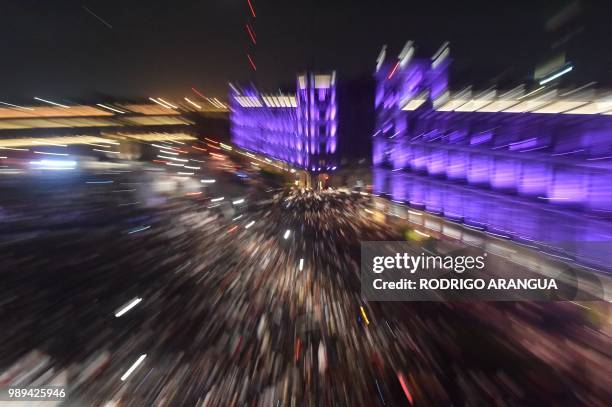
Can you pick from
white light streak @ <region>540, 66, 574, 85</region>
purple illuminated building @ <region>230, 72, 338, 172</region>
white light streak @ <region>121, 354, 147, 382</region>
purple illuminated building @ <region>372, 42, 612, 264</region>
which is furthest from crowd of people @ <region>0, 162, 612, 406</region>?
purple illuminated building @ <region>230, 72, 338, 172</region>

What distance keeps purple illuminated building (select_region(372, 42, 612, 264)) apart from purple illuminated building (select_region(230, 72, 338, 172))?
2494 cm

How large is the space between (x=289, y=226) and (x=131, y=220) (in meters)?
Result: 9.34

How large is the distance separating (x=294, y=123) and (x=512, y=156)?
57.3 metres

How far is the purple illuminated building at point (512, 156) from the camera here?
7.98 meters

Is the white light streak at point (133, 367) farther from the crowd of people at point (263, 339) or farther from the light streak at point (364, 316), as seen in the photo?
the light streak at point (364, 316)

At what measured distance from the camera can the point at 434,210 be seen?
16.7m

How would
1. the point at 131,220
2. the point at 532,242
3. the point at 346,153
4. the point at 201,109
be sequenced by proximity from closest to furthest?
the point at 532,242
the point at 131,220
the point at 201,109
the point at 346,153

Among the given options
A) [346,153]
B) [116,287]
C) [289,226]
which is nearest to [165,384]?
[116,287]

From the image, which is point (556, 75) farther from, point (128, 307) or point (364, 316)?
point (128, 307)

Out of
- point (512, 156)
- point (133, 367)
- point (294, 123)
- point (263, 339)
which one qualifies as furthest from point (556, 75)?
point (294, 123)

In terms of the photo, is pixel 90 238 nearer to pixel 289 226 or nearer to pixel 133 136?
pixel 289 226

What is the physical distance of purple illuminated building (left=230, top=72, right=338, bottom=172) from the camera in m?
49.4

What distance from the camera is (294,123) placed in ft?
210

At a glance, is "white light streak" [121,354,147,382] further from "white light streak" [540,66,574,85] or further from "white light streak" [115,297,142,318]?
"white light streak" [540,66,574,85]
